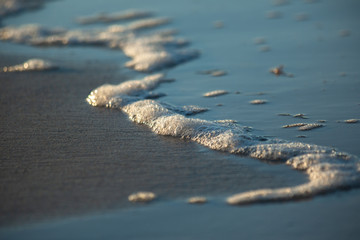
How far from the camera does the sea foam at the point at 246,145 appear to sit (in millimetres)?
2670

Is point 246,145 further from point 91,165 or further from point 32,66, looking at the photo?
point 32,66

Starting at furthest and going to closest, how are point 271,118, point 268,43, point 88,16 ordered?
1. point 88,16
2. point 268,43
3. point 271,118

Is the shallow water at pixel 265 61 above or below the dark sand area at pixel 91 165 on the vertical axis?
above

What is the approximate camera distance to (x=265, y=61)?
4.96 m

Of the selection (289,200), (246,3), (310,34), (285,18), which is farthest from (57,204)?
(246,3)

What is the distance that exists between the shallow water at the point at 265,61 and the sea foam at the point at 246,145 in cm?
13

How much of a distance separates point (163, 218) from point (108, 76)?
2.60 metres

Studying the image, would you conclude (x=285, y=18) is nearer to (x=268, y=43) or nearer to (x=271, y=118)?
(x=268, y=43)

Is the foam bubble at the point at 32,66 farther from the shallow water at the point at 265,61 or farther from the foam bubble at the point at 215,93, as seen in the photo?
the foam bubble at the point at 215,93

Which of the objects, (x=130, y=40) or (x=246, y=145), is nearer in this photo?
(x=246, y=145)

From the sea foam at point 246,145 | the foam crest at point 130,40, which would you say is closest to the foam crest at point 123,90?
the sea foam at point 246,145

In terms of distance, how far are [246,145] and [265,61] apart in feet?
6.52

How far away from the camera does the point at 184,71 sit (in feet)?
15.9

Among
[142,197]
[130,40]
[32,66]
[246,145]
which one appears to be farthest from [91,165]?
[130,40]
